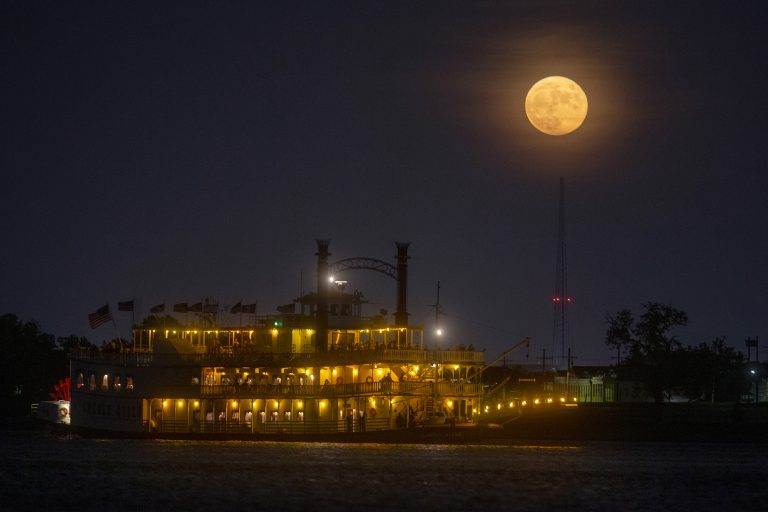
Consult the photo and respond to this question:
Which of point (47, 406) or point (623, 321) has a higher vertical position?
point (623, 321)

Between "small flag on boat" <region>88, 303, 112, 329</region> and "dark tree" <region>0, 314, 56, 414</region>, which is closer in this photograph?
"small flag on boat" <region>88, 303, 112, 329</region>

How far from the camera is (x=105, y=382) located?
94188 mm

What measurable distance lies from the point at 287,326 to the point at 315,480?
23069 millimetres

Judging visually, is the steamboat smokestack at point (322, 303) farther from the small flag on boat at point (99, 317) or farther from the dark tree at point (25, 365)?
the dark tree at point (25, 365)

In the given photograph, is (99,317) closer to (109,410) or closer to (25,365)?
(109,410)

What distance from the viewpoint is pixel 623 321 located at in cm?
11556

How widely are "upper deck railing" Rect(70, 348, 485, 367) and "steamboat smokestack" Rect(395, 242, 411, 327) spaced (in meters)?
7.46

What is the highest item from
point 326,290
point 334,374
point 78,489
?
point 326,290

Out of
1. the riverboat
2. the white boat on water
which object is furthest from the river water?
the white boat on water

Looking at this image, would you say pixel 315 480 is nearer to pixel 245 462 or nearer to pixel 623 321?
pixel 245 462

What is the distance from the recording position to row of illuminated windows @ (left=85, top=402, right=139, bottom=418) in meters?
92.1

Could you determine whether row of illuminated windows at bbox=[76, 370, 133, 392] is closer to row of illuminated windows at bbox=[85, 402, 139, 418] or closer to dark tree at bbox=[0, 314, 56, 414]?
row of illuminated windows at bbox=[85, 402, 139, 418]

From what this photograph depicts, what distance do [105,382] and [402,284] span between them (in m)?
22.5

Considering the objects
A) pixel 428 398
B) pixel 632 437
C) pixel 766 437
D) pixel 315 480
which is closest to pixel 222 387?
pixel 428 398
